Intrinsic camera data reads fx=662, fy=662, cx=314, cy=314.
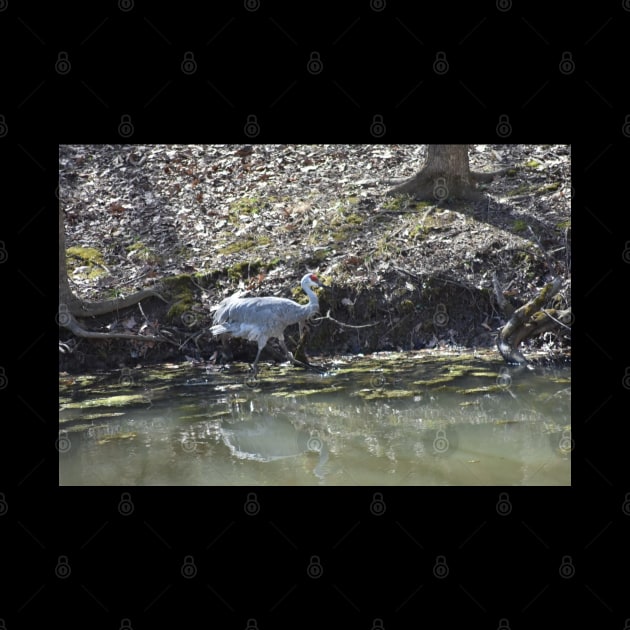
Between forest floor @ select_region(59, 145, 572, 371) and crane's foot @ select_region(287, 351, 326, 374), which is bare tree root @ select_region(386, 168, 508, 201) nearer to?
forest floor @ select_region(59, 145, 572, 371)

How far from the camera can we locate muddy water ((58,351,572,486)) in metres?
5.18

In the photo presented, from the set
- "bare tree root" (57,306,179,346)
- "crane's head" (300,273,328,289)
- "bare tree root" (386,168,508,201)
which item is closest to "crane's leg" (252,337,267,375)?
"crane's head" (300,273,328,289)

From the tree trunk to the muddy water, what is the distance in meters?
3.62

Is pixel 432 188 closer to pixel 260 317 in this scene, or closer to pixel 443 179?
pixel 443 179

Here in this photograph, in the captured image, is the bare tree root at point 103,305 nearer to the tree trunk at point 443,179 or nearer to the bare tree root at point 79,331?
the bare tree root at point 79,331

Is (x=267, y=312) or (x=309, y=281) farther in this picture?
(x=309, y=281)

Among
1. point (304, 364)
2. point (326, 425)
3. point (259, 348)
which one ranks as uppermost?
point (259, 348)

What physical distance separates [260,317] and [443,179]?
4.74 m

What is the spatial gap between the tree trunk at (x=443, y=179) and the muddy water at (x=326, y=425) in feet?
11.9

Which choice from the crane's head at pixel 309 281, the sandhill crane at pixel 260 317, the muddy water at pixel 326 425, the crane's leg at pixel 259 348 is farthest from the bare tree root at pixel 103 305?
the crane's head at pixel 309 281

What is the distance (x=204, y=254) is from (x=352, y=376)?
12.1 feet

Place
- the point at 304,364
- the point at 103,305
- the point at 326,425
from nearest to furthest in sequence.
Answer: the point at 326,425
the point at 304,364
the point at 103,305

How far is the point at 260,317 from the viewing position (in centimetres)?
846

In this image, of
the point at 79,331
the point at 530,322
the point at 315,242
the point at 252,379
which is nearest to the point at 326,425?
the point at 252,379
